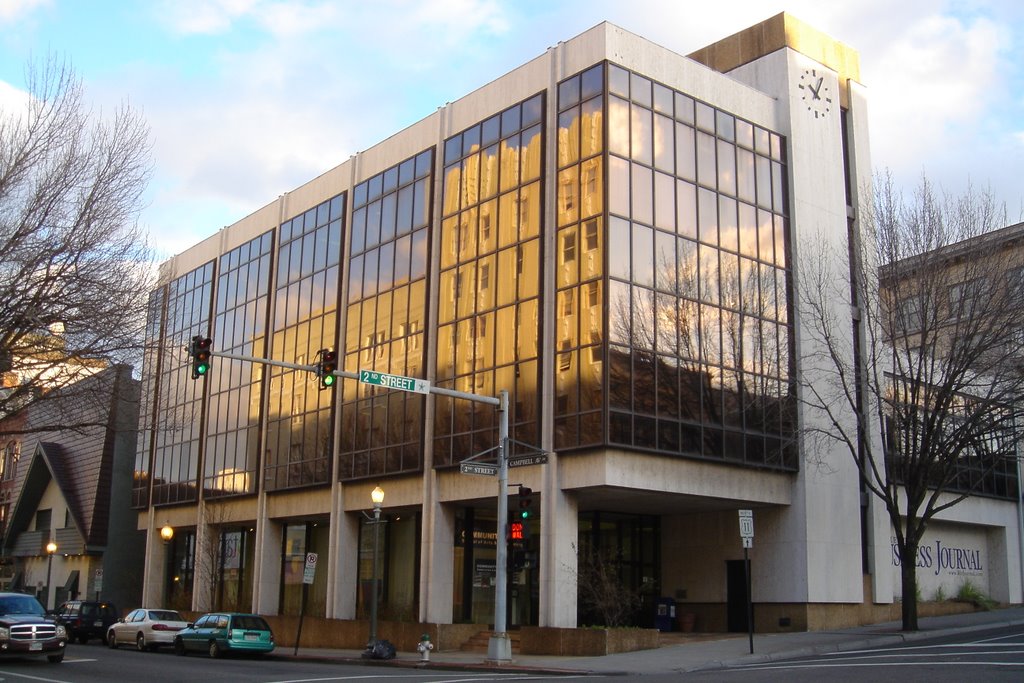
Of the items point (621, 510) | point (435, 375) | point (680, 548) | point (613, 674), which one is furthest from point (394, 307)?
point (613, 674)

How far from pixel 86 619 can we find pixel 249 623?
45.8 ft

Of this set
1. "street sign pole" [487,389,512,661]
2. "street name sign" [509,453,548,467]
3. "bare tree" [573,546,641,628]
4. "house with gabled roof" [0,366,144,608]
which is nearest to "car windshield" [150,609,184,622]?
"bare tree" [573,546,641,628]

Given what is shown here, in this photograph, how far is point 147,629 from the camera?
3831 cm

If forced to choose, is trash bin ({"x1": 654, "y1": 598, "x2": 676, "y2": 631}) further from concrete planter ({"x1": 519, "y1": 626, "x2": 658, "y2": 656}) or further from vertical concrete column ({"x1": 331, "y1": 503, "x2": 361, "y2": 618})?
vertical concrete column ({"x1": 331, "y1": 503, "x2": 361, "y2": 618})

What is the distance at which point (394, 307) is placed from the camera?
39906 millimetres

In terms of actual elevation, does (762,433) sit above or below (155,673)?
above

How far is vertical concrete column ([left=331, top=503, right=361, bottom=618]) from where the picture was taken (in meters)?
40.8

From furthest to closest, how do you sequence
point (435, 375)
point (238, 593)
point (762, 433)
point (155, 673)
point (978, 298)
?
1. point (238, 593)
2. point (435, 375)
3. point (762, 433)
4. point (978, 298)
5. point (155, 673)

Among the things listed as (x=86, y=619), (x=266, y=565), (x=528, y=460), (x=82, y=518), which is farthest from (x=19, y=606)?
(x=82, y=518)

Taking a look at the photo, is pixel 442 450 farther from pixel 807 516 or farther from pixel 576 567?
pixel 807 516

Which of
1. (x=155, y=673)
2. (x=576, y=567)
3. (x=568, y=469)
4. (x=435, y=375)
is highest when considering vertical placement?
(x=435, y=375)

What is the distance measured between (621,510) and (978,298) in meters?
13.7

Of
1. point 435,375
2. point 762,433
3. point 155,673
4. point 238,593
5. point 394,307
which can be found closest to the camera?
point 155,673

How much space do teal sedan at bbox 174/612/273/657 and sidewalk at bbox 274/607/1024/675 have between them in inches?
38.5
